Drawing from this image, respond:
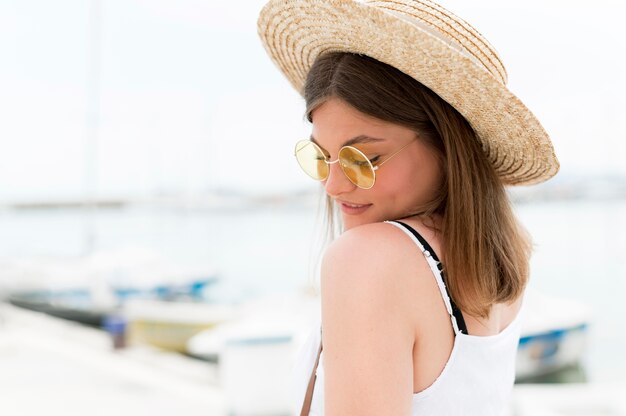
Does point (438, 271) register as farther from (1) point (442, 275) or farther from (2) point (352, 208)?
(2) point (352, 208)

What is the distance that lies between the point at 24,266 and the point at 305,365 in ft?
49.6

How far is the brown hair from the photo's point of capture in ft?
2.65

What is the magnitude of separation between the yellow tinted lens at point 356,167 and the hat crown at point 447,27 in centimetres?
21

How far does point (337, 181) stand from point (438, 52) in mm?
252

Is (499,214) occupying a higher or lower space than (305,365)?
higher

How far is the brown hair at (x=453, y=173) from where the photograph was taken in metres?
0.81

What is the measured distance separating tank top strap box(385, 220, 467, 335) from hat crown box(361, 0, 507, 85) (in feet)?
0.89

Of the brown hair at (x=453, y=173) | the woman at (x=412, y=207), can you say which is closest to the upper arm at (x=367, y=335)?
the woman at (x=412, y=207)

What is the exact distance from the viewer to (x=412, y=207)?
0.89 meters

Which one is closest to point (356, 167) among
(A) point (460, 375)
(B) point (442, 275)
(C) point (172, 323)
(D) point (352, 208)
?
(D) point (352, 208)

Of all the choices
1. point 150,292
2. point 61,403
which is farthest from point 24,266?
point 61,403

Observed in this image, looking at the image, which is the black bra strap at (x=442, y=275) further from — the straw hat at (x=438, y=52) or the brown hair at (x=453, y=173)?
the straw hat at (x=438, y=52)

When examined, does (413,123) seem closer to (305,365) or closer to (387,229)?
(387,229)

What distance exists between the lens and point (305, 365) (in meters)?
0.92
